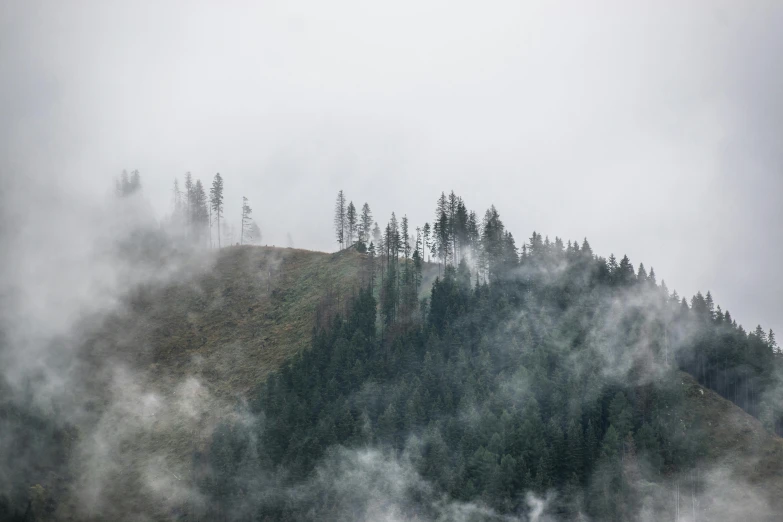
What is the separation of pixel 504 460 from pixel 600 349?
33.3 m

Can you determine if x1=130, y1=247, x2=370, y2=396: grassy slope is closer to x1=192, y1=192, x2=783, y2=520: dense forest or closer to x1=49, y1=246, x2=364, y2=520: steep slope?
x1=49, y1=246, x2=364, y2=520: steep slope

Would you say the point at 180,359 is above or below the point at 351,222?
below

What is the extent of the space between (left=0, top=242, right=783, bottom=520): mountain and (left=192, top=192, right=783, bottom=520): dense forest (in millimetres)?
341

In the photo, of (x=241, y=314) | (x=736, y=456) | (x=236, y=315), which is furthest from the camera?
(x=241, y=314)

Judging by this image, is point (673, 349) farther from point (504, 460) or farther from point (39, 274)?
point (39, 274)

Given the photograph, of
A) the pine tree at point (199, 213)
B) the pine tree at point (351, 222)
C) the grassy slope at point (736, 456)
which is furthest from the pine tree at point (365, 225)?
the grassy slope at point (736, 456)

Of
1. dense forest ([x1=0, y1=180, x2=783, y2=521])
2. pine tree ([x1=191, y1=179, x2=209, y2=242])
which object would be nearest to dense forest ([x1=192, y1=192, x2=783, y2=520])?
dense forest ([x1=0, y1=180, x2=783, y2=521])

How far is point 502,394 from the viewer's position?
96375 millimetres

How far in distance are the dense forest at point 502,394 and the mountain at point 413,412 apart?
0.34 metres

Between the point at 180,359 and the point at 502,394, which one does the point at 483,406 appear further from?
the point at 180,359

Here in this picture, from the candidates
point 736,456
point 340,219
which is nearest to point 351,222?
point 340,219

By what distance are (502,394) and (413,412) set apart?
15.9 m

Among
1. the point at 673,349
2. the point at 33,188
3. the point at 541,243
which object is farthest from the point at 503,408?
the point at 33,188

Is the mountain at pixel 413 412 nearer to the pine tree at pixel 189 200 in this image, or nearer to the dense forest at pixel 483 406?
the dense forest at pixel 483 406
